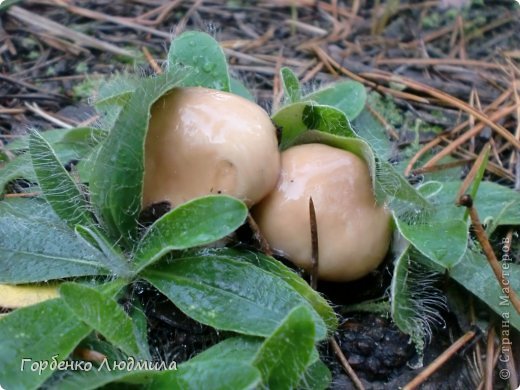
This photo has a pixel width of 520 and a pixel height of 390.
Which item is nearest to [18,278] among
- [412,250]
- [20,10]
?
[412,250]

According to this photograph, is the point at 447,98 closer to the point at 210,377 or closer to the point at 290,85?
the point at 290,85

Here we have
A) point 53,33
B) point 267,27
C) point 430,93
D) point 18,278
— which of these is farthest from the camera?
point 267,27

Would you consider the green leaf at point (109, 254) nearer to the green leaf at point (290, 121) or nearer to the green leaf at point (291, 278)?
the green leaf at point (291, 278)

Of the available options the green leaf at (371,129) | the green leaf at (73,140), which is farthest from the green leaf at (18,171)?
the green leaf at (371,129)

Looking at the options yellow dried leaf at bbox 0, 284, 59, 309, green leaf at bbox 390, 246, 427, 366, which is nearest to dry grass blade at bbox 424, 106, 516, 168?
green leaf at bbox 390, 246, 427, 366

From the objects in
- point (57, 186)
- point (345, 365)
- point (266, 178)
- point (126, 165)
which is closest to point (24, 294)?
point (57, 186)

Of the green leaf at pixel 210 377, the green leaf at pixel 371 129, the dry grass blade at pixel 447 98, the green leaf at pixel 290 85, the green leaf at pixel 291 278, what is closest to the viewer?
the green leaf at pixel 210 377

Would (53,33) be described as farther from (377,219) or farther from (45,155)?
(377,219)
